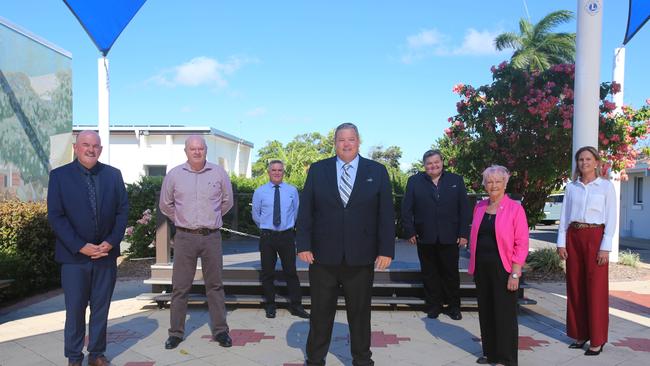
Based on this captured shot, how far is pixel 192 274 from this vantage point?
4.79m

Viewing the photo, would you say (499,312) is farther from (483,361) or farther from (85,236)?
(85,236)

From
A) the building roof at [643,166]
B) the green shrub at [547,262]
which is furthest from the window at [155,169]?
the building roof at [643,166]

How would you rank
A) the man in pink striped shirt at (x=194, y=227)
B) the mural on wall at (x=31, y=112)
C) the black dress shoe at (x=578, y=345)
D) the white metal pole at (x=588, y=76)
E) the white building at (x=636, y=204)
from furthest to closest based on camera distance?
the white building at (x=636, y=204) → the mural on wall at (x=31, y=112) → the white metal pole at (x=588, y=76) → the black dress shoe at (x=578, y=345) → the man in pink striped shirt at (x=194, y=227)

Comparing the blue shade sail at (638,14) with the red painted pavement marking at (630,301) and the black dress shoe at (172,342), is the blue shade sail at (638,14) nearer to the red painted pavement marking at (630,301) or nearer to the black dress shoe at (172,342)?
the red painted pavement marking at (630,301)

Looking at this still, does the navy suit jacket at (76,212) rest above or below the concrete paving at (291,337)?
above

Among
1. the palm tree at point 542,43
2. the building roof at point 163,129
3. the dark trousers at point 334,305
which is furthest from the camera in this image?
the palm tree at point 542,43

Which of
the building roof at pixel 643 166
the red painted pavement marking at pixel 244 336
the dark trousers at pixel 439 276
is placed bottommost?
the red painted pavement marking at pixel 244 336

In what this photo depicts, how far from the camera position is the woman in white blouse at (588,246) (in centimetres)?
460

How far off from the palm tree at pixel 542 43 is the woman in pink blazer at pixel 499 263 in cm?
2688

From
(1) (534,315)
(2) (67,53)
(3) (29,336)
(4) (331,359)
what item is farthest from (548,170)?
(2) (67,53)

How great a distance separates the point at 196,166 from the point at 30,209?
13.3ft

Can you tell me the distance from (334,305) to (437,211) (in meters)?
2.33

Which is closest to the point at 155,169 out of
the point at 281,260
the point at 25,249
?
the point at 25,249

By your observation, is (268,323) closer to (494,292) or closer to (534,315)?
(494,292)
